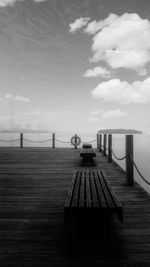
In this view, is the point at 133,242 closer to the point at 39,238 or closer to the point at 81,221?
the point at 81,221

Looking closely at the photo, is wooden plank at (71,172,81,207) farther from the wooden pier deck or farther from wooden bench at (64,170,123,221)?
the wooden pier deck

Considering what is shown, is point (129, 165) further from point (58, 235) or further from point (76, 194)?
point (58, 235)

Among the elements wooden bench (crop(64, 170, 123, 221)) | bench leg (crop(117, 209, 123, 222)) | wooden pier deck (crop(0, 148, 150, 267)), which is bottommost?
wooden pier deck (crop(0, 148, 150, 267))

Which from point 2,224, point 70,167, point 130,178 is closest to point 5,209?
point 2,224

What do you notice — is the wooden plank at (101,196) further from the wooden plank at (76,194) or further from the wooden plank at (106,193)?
the wooden plank at (76,194)

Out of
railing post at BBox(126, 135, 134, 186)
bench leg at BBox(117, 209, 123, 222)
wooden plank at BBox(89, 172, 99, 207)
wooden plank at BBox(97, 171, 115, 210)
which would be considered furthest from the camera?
railing post at BBox(126, 135, 134, 186)

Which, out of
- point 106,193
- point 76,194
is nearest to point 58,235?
point 76,194

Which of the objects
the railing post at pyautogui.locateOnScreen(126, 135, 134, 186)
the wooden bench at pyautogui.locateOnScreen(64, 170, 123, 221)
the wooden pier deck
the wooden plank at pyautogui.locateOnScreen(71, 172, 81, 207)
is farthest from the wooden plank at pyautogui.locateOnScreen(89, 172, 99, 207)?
the railing post at pyautogui.locateOnScreen(126, 135, 134, 186)

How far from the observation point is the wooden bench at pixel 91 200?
3.46 metres

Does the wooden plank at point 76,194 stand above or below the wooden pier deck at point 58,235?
above

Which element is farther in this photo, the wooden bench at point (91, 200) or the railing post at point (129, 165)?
the railing post at point (129, 165)

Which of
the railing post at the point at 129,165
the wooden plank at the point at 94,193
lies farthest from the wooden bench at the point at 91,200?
the railing post at the point at 129,165

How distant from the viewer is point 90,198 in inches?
153

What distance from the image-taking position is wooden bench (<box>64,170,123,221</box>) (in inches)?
136
